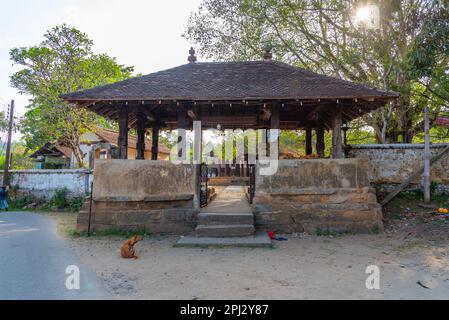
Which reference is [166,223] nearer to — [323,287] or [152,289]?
[152,289]

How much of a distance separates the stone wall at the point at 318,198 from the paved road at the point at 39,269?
4.13m

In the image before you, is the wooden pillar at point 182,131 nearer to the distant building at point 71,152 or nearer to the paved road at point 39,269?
the paved road at point 39,269

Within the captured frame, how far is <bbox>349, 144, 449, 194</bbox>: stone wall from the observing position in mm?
8836

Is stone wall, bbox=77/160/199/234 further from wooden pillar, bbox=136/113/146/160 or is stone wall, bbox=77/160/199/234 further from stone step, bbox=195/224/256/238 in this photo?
wooden pillar, bbox=136/113/146/160

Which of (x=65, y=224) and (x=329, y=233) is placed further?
(x=65, y=224)

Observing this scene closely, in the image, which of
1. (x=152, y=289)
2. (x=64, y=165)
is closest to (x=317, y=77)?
(x=152, y=289)

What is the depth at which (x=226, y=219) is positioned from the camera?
6.67 m

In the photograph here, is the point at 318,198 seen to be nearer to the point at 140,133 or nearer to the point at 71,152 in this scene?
the point at 140,133

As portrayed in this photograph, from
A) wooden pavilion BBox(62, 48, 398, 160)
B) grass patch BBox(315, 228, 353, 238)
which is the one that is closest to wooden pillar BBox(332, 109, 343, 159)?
wooden pavilion BBox(62, 48, 398, 160)

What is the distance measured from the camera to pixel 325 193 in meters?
7.05

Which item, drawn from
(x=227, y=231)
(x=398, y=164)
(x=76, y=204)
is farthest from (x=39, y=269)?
(x=398, y=164)

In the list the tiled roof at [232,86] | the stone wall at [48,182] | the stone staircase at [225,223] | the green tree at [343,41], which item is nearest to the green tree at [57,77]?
the stone wall at [48,182]

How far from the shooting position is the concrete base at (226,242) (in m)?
5.80

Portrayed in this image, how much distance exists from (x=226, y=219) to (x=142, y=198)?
7.01ft
